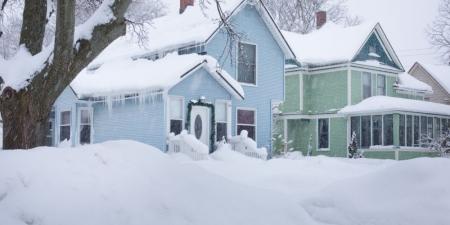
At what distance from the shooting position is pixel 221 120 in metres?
21.8

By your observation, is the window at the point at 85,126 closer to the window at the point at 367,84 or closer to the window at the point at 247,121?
the window at the point at 247,121

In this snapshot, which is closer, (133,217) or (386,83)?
(133,217)

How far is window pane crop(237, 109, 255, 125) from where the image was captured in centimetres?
2303

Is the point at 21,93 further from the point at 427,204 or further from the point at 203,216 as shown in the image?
the point at 427,204

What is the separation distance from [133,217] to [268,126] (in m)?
18.2

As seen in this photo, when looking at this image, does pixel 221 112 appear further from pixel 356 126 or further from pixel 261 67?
pixel 356 126

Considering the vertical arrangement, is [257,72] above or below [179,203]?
above

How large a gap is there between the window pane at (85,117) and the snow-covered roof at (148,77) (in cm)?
125

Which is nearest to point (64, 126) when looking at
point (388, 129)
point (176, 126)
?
point (176, 126)

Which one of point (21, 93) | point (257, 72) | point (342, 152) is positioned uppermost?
point (257, 72)

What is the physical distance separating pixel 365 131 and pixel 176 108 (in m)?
12.7

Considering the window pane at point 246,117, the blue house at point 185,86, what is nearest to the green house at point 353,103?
the blue house at point 185,86

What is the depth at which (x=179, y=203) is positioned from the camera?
6555mm

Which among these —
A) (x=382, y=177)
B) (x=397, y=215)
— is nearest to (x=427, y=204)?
(x=397, y=215)
